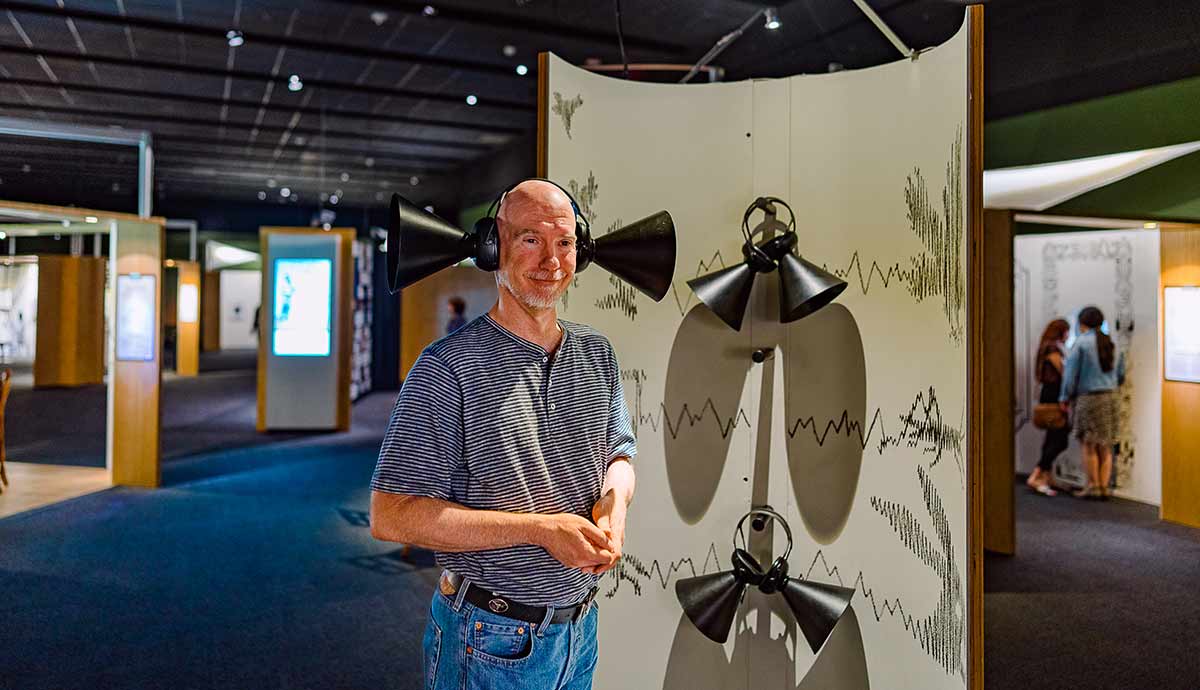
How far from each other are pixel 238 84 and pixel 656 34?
5117 millimetres

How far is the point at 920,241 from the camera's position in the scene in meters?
2.27

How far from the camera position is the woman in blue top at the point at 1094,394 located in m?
7.04

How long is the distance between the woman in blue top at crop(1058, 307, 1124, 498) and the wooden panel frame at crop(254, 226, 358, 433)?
8216 millimetres

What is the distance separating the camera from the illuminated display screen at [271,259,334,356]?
10.2 meters

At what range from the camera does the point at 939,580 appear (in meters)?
2.24

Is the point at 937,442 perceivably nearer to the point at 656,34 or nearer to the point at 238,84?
the point at 656,34

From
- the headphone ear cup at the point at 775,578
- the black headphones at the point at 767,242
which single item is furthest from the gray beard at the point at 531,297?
the headphone ear cup at the point at 775,578

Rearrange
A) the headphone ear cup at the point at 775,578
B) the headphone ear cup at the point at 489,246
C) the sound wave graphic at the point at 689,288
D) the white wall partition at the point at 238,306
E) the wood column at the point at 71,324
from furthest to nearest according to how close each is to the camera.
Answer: the white wall partition at the point at 238,306 < the wood column at the point at 71,324 < the sound wave graphic at the point at 689,288 < the headphone ear cup at the point at 775,578 < the headphone ear cup at the point at 489,246

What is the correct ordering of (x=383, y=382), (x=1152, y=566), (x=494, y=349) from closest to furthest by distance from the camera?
(x=494, y=349) < (x=1152, y=566) < (x=383, y=382)

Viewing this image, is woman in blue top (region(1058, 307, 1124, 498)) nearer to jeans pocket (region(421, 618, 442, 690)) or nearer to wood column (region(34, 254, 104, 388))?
jeans pocket (region(421, 618, 442, 690))

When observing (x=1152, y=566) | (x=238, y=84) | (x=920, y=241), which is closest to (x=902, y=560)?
(x=920, y=241)

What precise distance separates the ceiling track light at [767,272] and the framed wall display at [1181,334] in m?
5.78

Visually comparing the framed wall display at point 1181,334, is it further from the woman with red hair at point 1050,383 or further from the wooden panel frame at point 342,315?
the wooden panel frame at point 342,315

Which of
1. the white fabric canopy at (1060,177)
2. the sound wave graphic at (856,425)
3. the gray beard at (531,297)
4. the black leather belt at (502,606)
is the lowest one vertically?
the black leather belt at (502,606)
